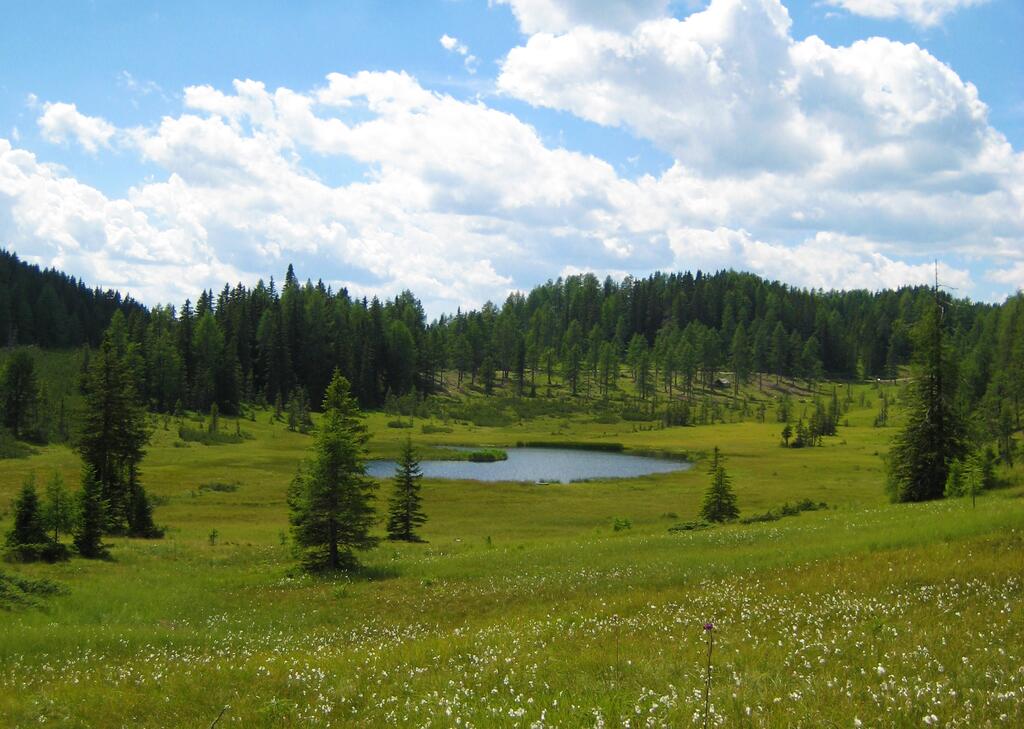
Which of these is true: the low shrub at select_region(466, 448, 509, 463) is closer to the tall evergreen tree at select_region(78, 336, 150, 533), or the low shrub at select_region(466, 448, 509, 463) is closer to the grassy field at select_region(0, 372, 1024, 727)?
the tall evergreen tree at select_region(78, 336, 150, 533)

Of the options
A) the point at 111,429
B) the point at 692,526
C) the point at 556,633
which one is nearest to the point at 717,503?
the point at 692,526

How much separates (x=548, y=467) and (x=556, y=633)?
8998 centimetres

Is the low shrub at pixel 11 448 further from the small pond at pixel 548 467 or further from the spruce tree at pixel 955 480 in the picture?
the spruce tree at pixel 955 480

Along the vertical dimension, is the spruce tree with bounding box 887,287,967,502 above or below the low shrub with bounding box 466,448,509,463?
above

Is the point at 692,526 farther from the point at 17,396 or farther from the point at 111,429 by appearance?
the point at 17,396

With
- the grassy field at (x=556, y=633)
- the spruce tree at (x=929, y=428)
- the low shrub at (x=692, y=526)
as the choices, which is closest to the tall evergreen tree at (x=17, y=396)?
the grassy field at (x=556, y=633)

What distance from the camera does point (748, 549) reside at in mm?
29453

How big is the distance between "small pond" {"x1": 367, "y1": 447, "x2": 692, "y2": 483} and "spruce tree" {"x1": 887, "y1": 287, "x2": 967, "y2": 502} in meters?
44.0

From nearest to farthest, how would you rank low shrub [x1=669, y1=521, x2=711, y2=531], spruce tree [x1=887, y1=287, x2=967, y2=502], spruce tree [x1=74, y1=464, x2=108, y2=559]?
1. spruce tree [x1=74, y1=464, x2=108, y2=559]
2. low shrub [x1=669, y1=521, x2=711, y2=531]
3. spruce tree [x1=887, y1=287, x2=967, y2=502]

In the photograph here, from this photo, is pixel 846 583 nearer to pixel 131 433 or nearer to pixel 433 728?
pixel 433 728

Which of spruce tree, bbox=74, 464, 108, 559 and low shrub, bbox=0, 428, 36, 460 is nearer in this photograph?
spruce tree, bbox=74, 464, 108, 559

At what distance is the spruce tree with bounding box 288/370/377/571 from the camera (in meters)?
36.4

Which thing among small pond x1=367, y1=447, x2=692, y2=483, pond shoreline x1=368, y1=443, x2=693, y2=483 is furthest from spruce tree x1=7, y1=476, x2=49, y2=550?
small pond x1=367, y1=447, x2=692, y2=483

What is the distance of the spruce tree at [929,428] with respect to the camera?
5150 cm
